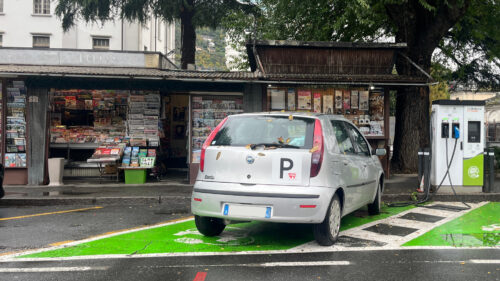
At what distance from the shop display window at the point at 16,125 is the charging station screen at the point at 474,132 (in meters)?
10.7

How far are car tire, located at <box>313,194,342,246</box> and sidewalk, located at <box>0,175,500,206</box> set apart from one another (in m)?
4.02

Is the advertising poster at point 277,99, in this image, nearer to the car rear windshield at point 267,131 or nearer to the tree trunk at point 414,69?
the tree trunk at point 414,69

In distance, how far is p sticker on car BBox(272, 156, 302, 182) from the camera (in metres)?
5.64

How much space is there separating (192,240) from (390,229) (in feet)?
9.74

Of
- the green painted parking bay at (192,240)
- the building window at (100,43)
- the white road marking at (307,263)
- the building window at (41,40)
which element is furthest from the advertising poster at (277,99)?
the building window at (41,40)

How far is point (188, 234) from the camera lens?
6.67 m

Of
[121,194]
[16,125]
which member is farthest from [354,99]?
[16,125]

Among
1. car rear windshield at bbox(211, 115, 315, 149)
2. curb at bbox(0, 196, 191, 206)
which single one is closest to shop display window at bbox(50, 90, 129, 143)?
curb at bbox(0, 196, 191, 206)

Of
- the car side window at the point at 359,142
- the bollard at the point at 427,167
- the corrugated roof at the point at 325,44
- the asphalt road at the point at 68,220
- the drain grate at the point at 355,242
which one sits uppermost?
the corrugated roof at the point at 325,44

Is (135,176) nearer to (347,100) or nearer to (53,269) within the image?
(347,100)

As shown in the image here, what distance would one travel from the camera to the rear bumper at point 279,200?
5535 mm

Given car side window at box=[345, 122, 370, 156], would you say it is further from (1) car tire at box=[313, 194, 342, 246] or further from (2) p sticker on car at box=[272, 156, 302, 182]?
(2) p sticker on car at box=[272, 156, 302, 182]

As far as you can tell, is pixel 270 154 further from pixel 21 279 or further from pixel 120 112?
pixel 120 112

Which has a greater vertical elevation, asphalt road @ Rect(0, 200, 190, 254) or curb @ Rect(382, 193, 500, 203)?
curb @ Rect(382, 193, 500, 203)
